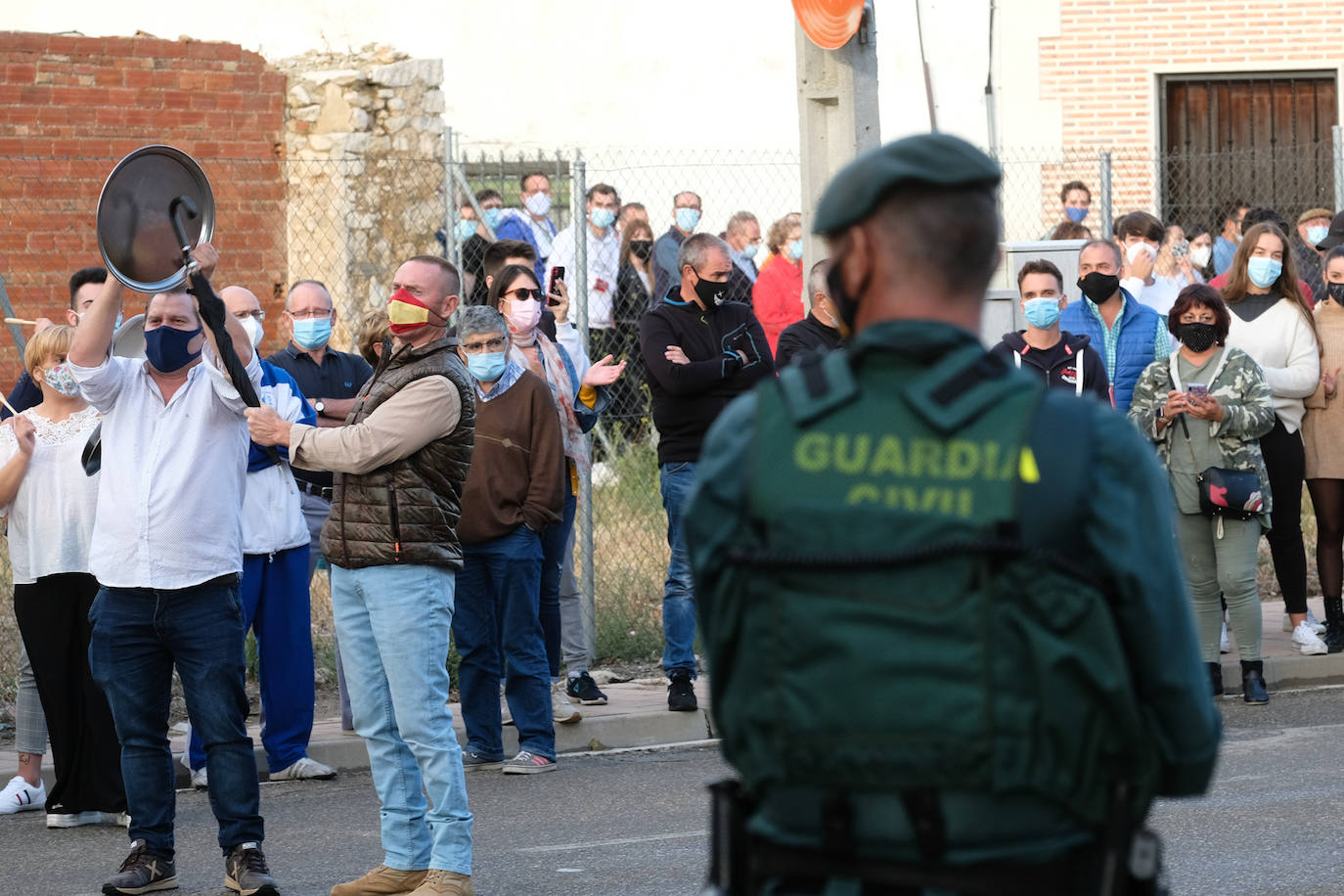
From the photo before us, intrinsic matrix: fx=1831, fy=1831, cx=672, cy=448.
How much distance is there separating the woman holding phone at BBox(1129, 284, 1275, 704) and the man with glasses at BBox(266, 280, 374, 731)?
404 centimetres

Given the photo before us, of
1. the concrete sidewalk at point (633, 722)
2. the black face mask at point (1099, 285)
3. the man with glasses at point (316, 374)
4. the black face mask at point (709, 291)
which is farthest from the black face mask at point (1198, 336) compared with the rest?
the man with glasses at point (316, 374)

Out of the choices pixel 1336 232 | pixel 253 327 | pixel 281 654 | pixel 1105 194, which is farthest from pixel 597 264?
pixel 281 654

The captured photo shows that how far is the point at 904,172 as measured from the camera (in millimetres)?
2410

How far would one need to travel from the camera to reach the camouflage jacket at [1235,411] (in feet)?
29.9

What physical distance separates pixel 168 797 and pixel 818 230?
4.34m

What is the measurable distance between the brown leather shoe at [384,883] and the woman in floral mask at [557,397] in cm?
285

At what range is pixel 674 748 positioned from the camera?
8.79 m

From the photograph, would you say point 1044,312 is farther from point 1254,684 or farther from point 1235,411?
point 1254,684

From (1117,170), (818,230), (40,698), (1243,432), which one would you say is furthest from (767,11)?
(818,230)

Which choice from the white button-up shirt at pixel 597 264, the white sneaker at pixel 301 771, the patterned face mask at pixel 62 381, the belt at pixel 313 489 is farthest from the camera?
the white button-up shirt at pixel 597 264

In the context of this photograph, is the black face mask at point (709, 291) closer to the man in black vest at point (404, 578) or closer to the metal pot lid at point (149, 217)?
the man in black vest at point (404, 578)

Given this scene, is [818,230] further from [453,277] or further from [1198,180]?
[1198,180]

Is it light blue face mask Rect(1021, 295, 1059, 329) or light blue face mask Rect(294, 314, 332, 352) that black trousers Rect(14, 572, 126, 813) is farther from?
light blue face mask Rect(1021, 295, 1059, 329)

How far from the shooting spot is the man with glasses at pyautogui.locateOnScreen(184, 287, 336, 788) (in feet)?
26.3
